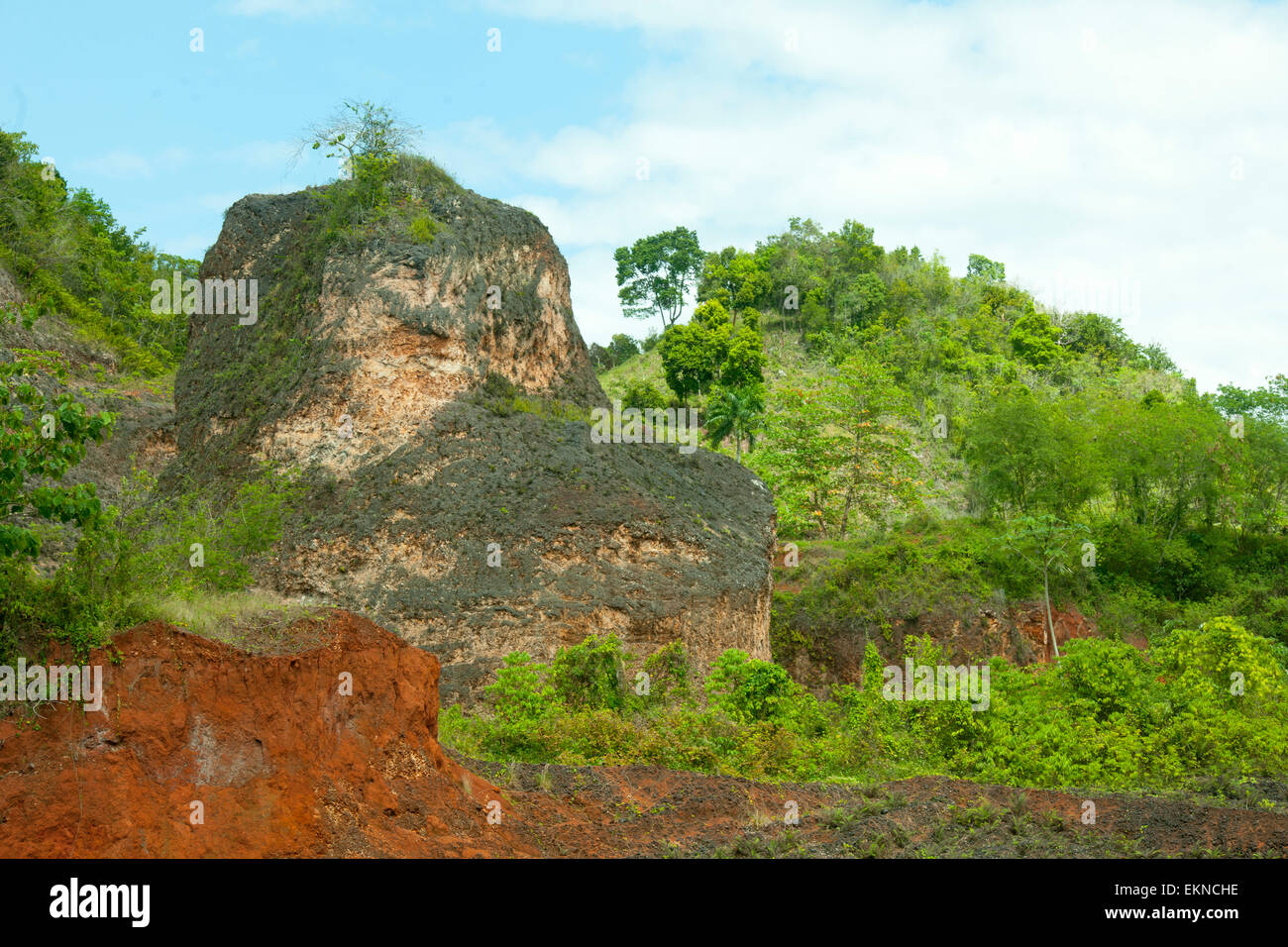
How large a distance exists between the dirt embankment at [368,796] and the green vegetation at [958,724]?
2044mm

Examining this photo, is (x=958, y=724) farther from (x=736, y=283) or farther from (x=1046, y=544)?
(x=736, y=283)

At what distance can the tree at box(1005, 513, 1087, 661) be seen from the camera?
102 ft

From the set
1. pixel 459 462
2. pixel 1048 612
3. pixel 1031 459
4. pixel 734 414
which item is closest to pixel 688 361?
pixel 734 414

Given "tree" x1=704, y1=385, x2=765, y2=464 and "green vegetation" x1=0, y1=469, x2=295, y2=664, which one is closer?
"green vegetation" x1=0, y1=469, x2=295, y2=664

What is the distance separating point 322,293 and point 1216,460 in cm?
2723

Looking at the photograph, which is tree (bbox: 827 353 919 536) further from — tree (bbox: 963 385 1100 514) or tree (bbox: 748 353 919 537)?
tree (bbox: 963 385 1100 514)

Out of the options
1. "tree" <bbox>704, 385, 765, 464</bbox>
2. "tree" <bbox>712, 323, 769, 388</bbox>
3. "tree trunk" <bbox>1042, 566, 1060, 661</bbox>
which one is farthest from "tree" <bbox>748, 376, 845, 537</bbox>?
"tree" <bbox>712, 323, 769, 388</bbox>

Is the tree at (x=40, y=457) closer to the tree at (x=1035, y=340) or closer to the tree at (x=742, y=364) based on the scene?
the tree at (x=742, y=364)

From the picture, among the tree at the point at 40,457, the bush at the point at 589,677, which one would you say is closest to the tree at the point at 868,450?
the bush at the point at 589,677

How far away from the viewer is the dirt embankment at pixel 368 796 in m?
6.63

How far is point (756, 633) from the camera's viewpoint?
20906 millimetres

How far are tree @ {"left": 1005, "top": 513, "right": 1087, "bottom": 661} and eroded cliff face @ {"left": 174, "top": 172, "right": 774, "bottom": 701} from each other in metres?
11.4
